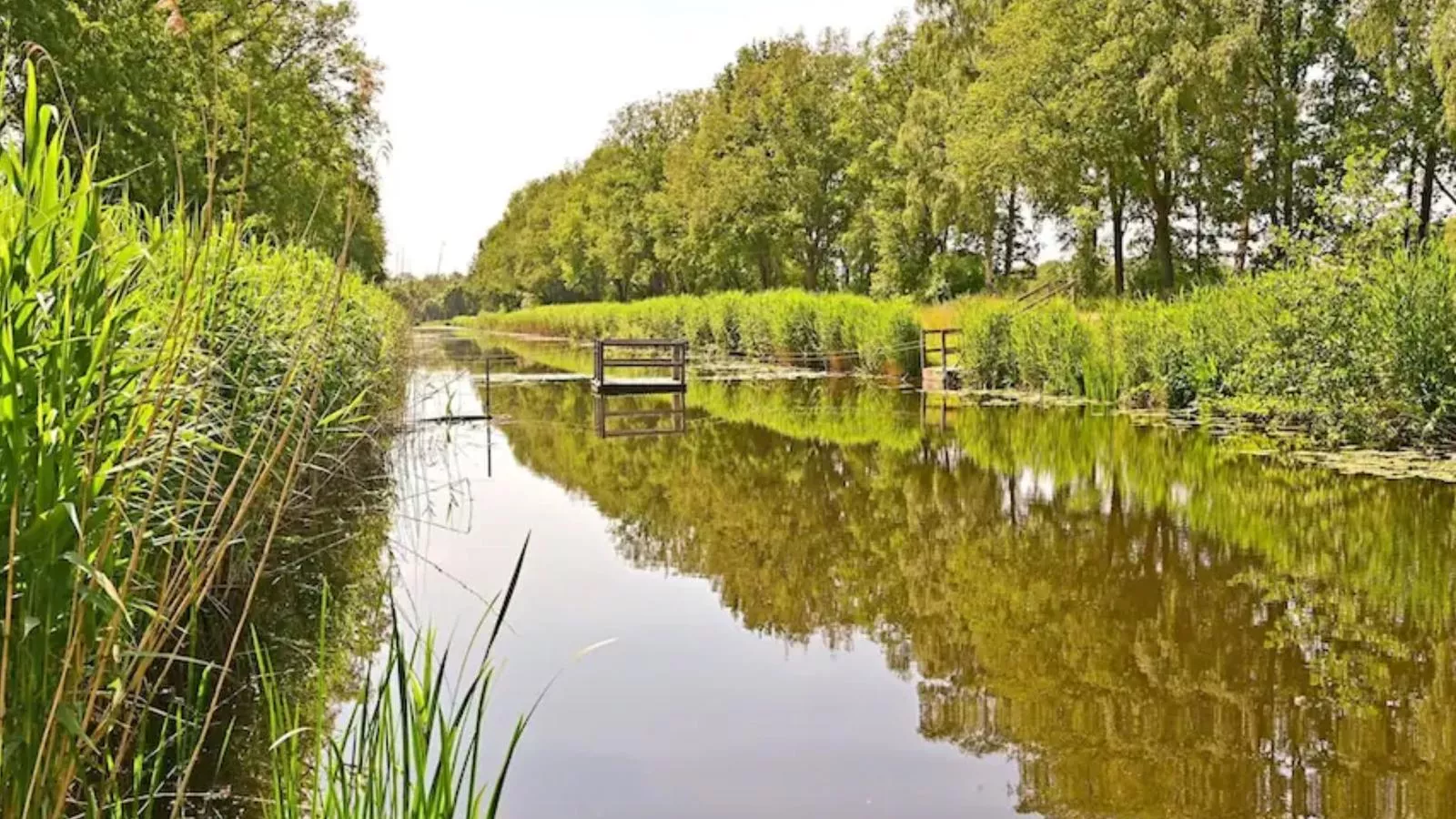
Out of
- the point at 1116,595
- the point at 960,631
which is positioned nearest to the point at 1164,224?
the point at 1116,595

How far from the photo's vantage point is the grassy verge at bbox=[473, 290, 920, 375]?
2333 centimetres

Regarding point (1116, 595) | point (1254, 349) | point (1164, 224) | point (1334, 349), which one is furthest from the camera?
point (1164, 224)

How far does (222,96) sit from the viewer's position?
672 cm

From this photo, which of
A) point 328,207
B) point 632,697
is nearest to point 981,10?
point 328,207

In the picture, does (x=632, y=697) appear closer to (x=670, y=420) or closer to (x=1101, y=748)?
(x=1101, y=748)

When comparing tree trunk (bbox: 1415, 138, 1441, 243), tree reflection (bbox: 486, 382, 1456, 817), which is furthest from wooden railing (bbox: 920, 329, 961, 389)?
tree trunk (bbox: 1415, 138, 1441, 243)

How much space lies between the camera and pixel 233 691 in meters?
4.71

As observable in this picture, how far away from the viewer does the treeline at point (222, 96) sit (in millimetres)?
11891

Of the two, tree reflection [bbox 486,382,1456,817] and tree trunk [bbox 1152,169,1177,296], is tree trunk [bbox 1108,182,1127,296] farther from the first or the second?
tree reflection [bbox 486,382,1456,817]

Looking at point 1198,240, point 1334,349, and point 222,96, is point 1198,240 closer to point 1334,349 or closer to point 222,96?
point 1334,349

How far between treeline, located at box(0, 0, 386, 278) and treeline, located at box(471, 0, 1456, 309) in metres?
12.1

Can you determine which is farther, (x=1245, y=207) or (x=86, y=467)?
(x=1245, y=207)

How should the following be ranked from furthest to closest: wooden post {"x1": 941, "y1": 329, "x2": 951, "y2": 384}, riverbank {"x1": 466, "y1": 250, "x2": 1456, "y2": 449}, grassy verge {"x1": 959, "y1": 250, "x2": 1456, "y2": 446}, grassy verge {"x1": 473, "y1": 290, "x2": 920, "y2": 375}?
grassy verge {"x1": 473, "y1": 290, "x2": 920, "y2": 375}, wooden post {"x1": 941, "y1": 329, "x2": 951, "y2": 384}, riverbank {"x1": 466, "y1": 250, "x2": 1456, "y2": 449}, grassy verge {"x1": 959, "y1": 250, "x2": 1456, "y2": 446}

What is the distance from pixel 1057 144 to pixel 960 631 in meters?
19.4
